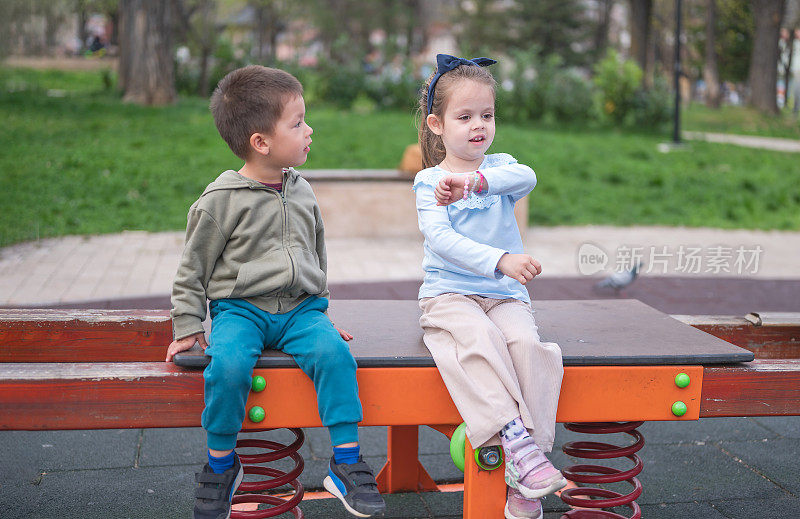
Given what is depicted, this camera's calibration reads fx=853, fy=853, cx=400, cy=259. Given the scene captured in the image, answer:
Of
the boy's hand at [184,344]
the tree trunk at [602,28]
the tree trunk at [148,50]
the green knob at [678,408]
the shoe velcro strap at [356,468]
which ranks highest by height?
the tree trunk at [602,28]

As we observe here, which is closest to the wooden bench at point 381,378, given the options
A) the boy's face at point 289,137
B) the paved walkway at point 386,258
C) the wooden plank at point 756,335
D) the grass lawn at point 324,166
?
the wooden plank at point 756,335

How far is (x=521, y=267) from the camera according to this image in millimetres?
2393

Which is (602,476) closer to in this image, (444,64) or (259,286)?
(259,286)

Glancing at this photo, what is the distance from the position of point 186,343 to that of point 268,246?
0.37m

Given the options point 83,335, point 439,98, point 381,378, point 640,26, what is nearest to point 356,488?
point 381,378

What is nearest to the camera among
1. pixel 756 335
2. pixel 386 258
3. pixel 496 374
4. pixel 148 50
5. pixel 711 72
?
pixel 496 374

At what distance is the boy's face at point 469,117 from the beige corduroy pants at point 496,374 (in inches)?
21.7

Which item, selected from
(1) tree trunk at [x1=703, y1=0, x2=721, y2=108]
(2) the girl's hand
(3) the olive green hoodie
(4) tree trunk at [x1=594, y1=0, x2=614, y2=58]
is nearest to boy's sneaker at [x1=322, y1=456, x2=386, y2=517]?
(3) the olive green hoodie

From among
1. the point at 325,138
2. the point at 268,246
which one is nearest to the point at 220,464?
the point at 268,246

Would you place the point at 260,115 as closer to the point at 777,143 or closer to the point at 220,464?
the point at 220,464

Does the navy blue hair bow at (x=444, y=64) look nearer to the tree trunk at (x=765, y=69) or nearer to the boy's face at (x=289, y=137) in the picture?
the boy's face at (x=289, y=137)

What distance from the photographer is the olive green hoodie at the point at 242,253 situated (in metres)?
2.45

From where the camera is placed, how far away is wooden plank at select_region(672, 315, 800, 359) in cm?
306

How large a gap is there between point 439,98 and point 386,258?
4.60 metres
